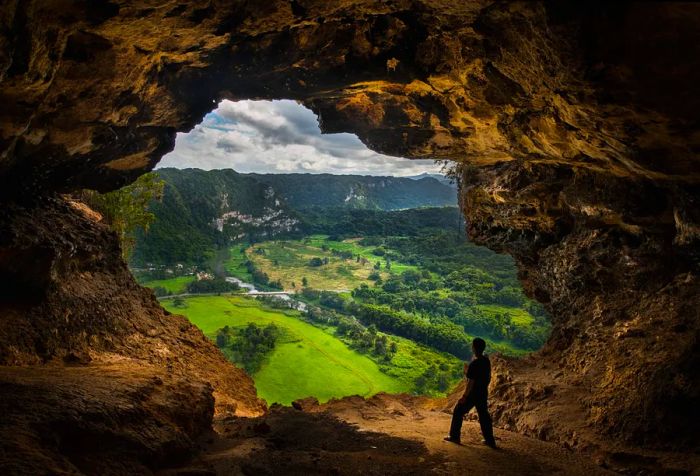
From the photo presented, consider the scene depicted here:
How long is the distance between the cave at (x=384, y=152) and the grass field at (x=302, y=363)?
2607 centimetres

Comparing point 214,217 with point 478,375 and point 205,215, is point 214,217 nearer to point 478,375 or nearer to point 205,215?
point 205,215

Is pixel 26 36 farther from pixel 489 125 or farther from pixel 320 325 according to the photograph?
pixel 320 325

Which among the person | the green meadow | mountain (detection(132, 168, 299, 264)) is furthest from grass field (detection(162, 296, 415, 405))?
the person

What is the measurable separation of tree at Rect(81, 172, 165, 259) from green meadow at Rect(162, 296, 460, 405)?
19210 mm

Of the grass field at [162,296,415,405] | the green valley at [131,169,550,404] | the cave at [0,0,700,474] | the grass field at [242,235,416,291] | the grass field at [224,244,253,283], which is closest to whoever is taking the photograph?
the cave at [0,0,700,474]

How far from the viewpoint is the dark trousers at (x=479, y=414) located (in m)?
7.93

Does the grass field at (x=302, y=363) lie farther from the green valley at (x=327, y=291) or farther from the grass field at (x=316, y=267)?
the grass field at (x=316, y=267)

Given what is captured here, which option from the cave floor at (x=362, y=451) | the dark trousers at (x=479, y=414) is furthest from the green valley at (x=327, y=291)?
the dark trousers at (x=479, y=414)

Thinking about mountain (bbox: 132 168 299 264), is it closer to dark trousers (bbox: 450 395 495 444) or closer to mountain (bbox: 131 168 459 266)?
mountain (bbox: 131 168 459 266)

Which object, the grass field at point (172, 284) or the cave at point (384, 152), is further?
the grass field at point (172, 284)

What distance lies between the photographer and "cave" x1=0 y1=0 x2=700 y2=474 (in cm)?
526

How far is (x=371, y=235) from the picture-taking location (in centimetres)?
14025

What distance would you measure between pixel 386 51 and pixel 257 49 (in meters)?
3.25

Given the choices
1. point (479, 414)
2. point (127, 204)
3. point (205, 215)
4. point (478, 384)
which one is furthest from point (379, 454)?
point (205, 215)
